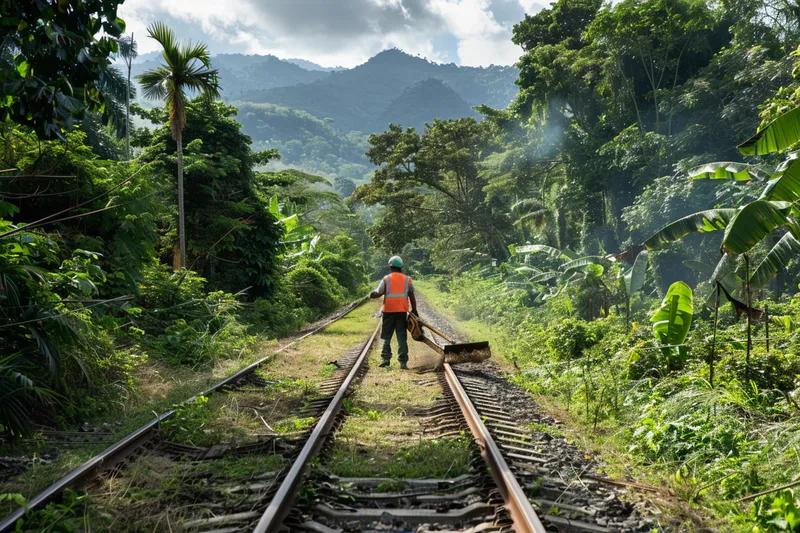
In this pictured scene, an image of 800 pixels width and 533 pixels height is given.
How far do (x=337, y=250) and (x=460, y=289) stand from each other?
1555cm

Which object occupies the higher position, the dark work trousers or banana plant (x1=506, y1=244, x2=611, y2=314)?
banana plant (x1=506, y1=244, x2=611, y2=314)

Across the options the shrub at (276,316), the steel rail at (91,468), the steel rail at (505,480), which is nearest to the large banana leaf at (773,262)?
the steel rail at (505,480)

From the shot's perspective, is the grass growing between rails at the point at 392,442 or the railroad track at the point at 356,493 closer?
the railroad track at the point at 356,493

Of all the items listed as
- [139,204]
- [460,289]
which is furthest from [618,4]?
[139,204]

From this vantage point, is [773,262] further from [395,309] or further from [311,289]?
[311,289]

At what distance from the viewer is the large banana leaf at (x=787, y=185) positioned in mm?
6213

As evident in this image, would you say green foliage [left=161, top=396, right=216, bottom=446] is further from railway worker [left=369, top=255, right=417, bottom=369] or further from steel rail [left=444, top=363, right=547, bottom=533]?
railway worker [left=369, top=255, right=417, bottom=369]

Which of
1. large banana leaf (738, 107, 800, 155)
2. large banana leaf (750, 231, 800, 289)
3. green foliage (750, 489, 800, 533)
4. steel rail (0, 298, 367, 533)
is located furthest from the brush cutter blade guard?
green foliage (750, 489, 800, 533)

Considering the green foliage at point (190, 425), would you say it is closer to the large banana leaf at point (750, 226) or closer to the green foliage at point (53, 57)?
the green foliage at point (53, 57)

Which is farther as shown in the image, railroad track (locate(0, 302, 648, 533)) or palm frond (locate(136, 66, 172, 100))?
palm frond (locate(136, 66, 172, 100))

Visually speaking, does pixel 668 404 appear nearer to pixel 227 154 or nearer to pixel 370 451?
pixel 370 451

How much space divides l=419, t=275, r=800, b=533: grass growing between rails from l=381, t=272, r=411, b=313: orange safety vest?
7.80 feet

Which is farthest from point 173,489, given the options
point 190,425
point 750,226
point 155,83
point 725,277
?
point 155,83

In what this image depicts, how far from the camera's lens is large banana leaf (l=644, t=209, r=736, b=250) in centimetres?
909
